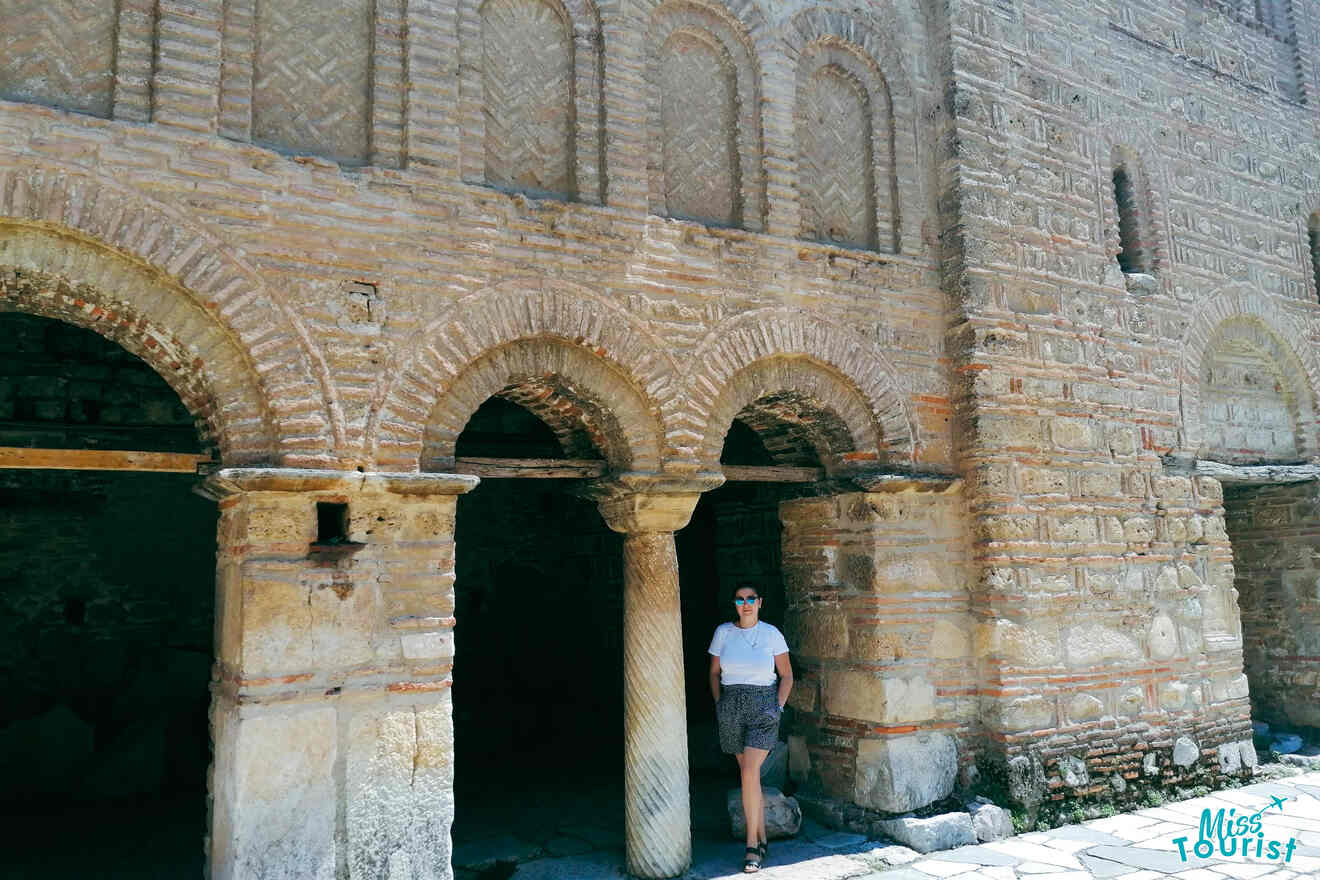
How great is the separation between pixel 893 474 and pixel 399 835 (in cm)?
355

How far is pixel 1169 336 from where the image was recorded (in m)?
7.60

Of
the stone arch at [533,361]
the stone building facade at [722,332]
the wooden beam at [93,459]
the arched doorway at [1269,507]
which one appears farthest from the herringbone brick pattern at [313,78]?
the arched doorway at [1269,507]

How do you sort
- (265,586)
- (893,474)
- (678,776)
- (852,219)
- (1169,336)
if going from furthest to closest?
(1169,336)
(852,219)
(893,474)
(678,776)
(265,586)

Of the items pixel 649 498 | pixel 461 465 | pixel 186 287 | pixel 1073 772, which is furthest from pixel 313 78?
pixel 1073 772

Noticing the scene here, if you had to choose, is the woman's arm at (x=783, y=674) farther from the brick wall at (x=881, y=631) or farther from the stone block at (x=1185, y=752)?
the stone block at (x=1185, y=752)

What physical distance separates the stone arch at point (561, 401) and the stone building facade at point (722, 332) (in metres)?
0.03

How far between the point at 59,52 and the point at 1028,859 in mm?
6386

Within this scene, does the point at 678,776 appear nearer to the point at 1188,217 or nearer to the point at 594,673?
the point at 594,673

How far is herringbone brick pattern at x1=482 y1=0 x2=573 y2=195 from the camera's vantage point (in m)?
5.46

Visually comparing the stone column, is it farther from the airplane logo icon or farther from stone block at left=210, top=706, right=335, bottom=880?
the airplane logo icon

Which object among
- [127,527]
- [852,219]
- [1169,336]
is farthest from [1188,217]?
[127,527]

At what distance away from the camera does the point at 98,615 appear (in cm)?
783

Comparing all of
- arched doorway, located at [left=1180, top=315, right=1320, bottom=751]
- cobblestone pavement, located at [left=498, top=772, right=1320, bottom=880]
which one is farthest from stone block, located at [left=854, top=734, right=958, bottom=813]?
arched doorway, located at [left=1180, top=315, right=1320, bottom=751]

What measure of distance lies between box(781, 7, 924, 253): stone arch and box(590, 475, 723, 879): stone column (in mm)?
2521
